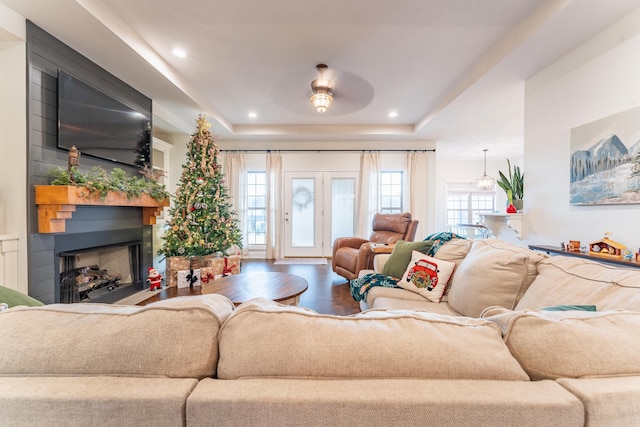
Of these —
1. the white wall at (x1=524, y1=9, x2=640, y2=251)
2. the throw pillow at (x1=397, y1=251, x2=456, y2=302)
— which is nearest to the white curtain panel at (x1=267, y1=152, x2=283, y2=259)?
the throw pillow at (x1=397, y1=251, x2=456, y2=302)

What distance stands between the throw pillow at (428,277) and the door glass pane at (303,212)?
367 cm

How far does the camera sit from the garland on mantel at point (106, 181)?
220cm

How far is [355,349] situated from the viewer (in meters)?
0.54

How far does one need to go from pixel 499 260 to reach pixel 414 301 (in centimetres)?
58

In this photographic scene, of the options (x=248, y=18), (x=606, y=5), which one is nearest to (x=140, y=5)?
(x=248, y=18)

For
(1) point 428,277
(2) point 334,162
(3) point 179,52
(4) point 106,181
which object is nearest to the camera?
A: (1) point 428,277

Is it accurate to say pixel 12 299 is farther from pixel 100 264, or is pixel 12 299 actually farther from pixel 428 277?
pixel 100 264

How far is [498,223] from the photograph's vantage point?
3486mm

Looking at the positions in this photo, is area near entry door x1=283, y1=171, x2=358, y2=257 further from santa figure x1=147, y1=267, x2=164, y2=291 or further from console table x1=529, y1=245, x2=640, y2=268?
console table x1=529, y1=245, x2=640, y2=268

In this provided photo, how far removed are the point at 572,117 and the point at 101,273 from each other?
4844 mm

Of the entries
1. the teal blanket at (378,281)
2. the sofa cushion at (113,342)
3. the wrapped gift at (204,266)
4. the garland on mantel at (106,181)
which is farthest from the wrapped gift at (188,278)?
the sofa cushion at (113,342)

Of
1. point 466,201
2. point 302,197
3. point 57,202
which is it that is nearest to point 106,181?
point 57,202

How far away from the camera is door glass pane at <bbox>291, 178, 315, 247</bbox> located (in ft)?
18.2

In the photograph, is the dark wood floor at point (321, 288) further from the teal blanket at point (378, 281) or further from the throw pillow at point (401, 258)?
the throw pillow at point (401, 258)
